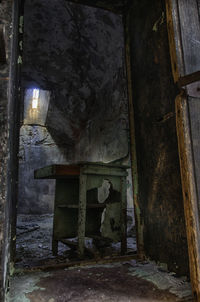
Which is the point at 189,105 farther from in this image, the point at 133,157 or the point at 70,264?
the point at 70,264

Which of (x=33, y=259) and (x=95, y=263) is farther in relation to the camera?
(x=33, y=259)

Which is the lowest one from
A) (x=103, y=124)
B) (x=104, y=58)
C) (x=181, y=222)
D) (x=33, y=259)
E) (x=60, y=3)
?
(x=33, y=259)

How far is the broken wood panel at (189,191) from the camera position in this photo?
149 centimetres

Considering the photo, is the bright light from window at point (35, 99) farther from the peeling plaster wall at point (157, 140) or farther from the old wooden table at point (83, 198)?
→ the peeling plaster wall at point (157, 140)

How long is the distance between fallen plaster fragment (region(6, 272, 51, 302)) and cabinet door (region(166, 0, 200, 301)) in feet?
3.65

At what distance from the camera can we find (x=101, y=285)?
A: 5.39 ft

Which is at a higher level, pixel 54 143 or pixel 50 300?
pixel 54 143

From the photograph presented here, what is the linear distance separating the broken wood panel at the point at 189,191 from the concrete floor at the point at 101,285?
0.19 m

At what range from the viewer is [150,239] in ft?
7.27

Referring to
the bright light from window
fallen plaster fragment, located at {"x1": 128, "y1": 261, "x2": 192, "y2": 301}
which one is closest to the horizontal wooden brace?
fallen plaster fragment, located at {"x1": 128, "y1": 261, "x2": 192, "y2": 301}

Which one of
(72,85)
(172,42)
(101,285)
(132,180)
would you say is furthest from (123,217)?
(72,85)

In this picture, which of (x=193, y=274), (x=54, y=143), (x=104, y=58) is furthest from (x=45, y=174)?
(x=54, y=143)

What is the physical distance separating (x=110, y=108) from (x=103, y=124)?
696 mm

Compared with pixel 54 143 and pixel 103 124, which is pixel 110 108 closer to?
pixel 103 124
